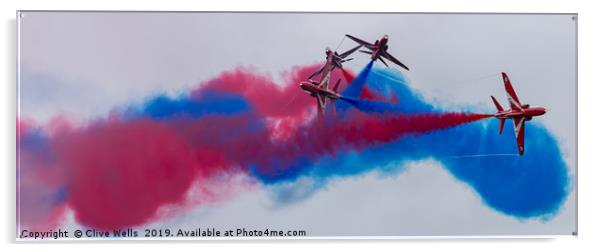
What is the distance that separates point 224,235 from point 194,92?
877mm

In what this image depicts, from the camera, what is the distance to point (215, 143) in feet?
11.3

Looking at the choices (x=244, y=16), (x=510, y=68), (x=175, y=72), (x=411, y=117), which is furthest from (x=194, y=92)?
(x=510, y=68)

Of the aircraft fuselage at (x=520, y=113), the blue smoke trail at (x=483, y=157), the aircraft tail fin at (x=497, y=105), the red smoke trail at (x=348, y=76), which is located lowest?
the blue smoke trail at (x=483, y=157)

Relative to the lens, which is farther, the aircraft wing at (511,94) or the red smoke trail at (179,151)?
the aircraft wing at (511,94)

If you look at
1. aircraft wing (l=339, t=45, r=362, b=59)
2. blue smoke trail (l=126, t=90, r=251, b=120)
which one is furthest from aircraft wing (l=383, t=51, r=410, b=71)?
blue smoke trail (l=126, t=90, r=251, b=120)

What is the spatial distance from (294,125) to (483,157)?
1176 mm

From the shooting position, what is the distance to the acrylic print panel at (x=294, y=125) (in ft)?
11.1

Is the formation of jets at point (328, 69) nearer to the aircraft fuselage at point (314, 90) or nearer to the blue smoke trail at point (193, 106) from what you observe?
the aircraft fuselage at point (314, 90)

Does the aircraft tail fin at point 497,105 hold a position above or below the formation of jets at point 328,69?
below

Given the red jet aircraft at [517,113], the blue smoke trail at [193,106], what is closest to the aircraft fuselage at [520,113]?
the red jet aircraft at [517,113]

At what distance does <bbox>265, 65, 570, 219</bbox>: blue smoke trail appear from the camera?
3.48 metres

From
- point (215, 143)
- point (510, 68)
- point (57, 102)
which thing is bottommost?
point (215, 143)

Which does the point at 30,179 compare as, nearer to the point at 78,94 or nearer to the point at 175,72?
the point at 78,94

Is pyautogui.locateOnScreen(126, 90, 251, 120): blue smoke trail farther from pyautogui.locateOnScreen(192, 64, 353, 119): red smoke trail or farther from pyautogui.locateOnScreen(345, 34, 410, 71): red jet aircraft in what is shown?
pyautogui.locateOnScreen(345, 34, 410, 71): red jet aircraft
